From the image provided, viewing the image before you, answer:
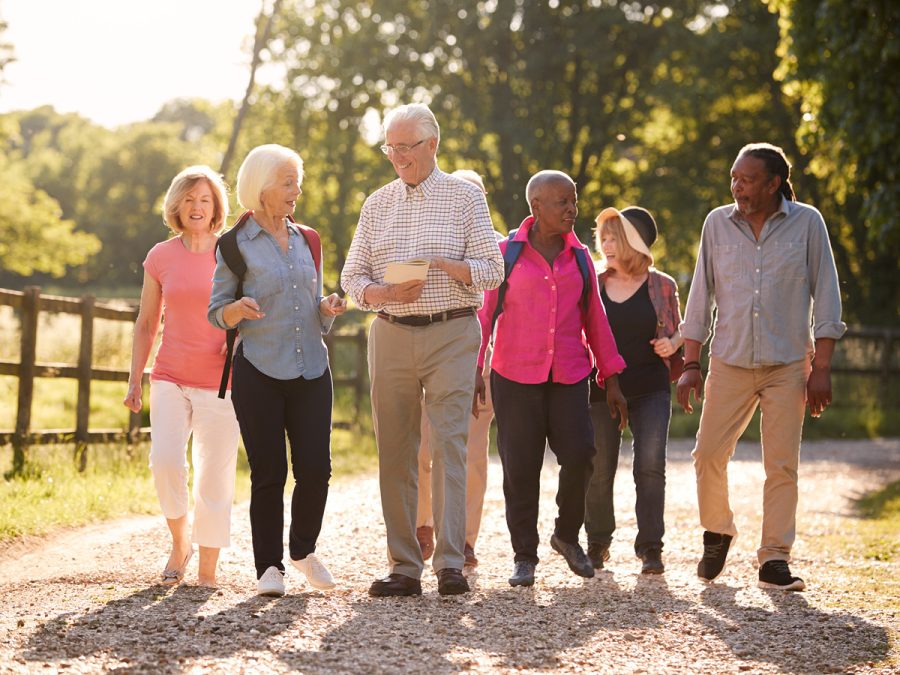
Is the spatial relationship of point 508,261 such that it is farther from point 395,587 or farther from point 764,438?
point 395,587

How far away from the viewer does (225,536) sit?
6.40 meters

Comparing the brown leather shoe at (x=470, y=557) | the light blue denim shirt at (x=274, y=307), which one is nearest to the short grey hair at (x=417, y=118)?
the light blue denim shirt at (x=274, y=307)

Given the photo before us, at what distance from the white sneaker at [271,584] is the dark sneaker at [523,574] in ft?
4.23

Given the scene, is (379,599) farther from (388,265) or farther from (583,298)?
(583,298)

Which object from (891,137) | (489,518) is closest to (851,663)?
(489,518)

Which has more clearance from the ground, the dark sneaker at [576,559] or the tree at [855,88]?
the tree at [855,88]

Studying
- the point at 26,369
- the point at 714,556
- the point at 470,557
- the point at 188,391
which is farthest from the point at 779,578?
the point at 26,369

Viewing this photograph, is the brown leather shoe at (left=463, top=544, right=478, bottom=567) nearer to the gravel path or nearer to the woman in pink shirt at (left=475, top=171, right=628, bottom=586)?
the gravel path

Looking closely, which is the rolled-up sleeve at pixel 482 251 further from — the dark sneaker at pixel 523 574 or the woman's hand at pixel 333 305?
the dark sneaker at pixel 523 574

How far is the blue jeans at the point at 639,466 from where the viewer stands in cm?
748

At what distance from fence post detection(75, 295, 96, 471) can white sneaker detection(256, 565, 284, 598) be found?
5793 mm

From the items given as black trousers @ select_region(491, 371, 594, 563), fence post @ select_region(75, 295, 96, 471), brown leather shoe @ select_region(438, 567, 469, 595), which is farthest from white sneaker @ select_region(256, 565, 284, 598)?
fence post @ select_region(75, 295, 96, 471)

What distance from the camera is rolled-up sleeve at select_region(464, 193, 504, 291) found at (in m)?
6.12

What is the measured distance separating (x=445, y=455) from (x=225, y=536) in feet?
3.75
